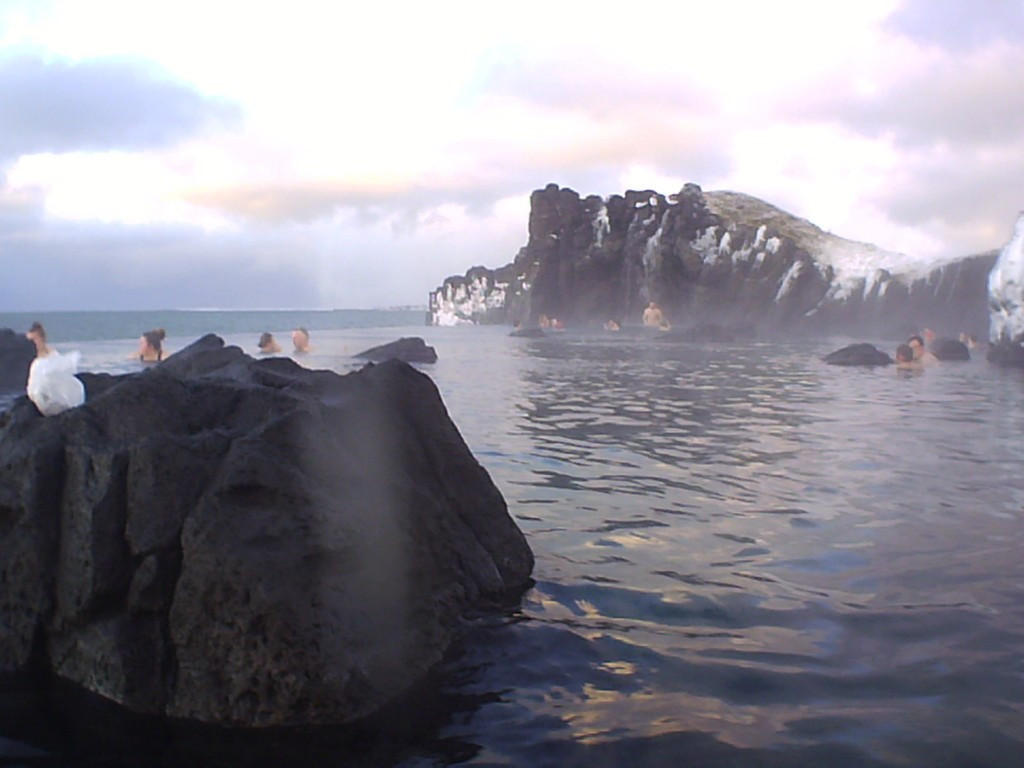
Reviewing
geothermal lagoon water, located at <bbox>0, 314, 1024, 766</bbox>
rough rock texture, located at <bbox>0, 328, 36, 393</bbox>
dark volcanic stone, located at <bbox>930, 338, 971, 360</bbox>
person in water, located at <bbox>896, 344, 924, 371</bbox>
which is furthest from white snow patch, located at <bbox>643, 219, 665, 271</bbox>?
geothermal lagoon water, located at <bbox>0, 314, 1024, 766</bbox>

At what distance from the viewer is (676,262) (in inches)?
3182

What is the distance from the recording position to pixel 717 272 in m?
75.5

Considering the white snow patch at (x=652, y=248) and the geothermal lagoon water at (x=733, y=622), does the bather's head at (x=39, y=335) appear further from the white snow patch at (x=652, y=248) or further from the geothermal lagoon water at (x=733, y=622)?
the white snow patch at (x=652, y=248)

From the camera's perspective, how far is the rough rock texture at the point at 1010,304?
31.1m

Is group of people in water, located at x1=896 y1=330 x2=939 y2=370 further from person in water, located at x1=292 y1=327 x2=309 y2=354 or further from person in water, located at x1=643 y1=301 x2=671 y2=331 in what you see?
person in water, located at x1=643 y1=301 x2=671 y2=331

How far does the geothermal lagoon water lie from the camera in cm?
424

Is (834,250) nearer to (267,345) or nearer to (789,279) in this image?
(789,279)

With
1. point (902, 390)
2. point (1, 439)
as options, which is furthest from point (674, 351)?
point (1, 439)

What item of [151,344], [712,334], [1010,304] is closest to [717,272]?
[712,334]

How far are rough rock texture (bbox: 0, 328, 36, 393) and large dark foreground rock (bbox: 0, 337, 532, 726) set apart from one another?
16750 millimetres

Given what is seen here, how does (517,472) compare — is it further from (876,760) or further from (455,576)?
(876,760)

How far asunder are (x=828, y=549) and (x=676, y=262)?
75.4m

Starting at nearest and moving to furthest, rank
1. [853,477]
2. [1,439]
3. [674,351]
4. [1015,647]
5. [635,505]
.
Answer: [1015,647] → [1,439] → [635,505] → [853,477] → [674,351]

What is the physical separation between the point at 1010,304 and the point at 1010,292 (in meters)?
0.52
